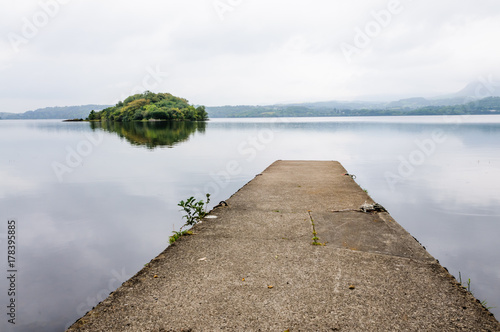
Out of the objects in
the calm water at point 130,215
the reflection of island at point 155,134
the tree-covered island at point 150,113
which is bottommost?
the calm water at point 130,215

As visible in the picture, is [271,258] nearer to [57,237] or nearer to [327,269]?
[327,269]

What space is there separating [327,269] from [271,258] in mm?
761

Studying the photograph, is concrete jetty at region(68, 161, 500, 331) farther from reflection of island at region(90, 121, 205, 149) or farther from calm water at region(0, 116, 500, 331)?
reflection of island at region(90, 121, 205, 149)

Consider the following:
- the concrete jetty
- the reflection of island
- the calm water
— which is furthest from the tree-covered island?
the concrete jetty

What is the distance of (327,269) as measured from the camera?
3977mm

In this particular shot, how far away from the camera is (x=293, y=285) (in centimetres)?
359

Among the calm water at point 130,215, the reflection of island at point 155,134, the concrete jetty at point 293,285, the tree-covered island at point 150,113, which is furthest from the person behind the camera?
the tree-covered island at point 150,113

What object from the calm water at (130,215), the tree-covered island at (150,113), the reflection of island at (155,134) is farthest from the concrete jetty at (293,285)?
the tree-covered island at (150,113)

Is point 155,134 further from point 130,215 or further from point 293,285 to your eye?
point 293,285

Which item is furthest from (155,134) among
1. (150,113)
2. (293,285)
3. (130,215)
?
(150,113)

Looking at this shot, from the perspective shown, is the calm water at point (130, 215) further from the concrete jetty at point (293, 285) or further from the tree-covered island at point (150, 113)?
the tree-covered island at point (150, 113)

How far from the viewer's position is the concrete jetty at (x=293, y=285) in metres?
2.96

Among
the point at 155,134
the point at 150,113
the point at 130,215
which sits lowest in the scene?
the point at 130,215

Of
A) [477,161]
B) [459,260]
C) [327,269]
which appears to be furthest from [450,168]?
[327,269]
